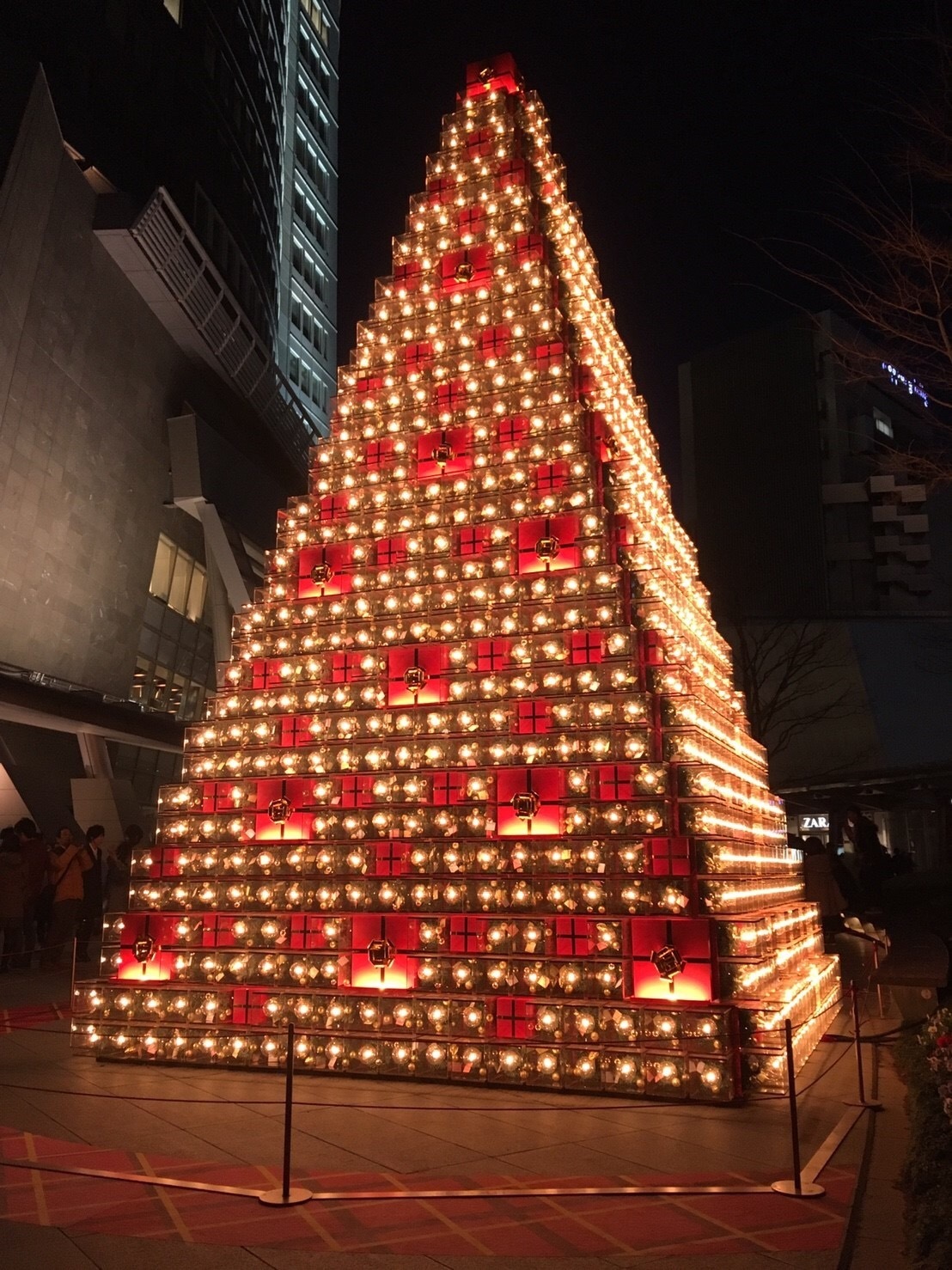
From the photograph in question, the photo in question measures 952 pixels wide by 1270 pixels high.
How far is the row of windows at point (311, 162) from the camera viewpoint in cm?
5950

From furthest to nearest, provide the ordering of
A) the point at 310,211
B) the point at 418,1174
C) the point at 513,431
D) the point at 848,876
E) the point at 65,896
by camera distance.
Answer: the point at 310,211 < the point at 848,876 < the point at 65,896 < the point at 513,431 < the point at 418,1174

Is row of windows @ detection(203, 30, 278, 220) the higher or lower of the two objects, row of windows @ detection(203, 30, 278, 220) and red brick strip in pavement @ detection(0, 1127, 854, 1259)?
the higher

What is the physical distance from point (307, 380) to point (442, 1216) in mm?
58346

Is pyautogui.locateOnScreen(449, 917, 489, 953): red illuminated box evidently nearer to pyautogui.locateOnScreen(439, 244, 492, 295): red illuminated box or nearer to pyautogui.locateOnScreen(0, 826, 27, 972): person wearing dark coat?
pyautogui.locateOnScreen(439, 244, 492, 295): red illuminated box

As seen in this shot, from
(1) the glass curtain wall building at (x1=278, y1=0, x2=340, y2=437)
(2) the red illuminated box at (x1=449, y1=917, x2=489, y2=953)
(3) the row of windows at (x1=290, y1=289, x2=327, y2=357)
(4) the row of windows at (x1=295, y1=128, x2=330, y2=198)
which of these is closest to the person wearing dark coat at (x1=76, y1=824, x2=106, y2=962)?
(2) the red illuminated box at (x1=449, y1=917, x2=489, y2=953)

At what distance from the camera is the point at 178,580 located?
104 feet

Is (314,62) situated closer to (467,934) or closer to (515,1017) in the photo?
(467,934)

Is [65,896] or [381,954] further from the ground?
[65,896]

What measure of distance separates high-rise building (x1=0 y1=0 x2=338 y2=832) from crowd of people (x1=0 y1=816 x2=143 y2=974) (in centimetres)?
697

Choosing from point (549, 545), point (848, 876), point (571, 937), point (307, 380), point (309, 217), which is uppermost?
point (309, 217)

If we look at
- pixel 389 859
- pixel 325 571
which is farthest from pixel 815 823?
pixel 389 859

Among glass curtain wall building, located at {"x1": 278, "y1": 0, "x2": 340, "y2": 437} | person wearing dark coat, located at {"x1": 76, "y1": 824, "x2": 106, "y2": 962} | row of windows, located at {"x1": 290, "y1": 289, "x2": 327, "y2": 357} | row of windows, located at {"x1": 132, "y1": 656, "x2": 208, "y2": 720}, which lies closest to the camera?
person wearing dark coat, located at {"x1": 76, "y1": 824, "x2": 106, "y2": 962}

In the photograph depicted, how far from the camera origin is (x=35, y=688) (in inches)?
813

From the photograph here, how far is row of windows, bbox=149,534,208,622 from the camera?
3020cm
